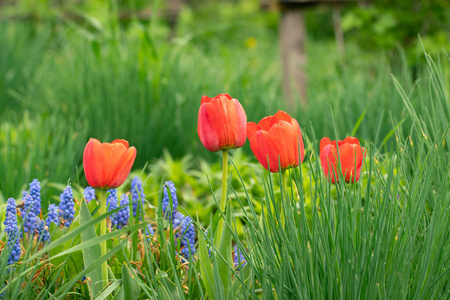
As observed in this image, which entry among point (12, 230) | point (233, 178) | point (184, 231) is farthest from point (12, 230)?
point (233, 178)

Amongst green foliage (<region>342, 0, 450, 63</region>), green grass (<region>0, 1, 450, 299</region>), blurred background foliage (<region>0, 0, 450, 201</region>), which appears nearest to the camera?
green grass (<region>0, 1, 450, 299</region>)

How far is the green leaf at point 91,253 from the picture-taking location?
3.02 ft

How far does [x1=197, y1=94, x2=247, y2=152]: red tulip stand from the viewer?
94 cm

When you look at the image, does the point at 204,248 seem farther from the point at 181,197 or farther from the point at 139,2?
the point at 139,2

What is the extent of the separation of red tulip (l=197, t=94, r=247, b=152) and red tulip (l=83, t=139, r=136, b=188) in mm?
146

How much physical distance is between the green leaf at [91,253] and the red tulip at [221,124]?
26 centimetres

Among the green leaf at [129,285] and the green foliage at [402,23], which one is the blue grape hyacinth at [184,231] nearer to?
the green leaf at [129,285]

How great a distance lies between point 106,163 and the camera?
89cm

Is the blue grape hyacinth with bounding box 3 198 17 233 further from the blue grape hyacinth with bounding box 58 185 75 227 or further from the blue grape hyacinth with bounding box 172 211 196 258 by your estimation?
the blue grape hyacinth with bounding box 172 211 196 258

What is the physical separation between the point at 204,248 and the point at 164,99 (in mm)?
1726

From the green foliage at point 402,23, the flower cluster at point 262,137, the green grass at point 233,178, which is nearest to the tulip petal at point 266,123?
the flower cluster at point 262,137

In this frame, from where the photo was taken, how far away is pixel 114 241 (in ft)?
3.68

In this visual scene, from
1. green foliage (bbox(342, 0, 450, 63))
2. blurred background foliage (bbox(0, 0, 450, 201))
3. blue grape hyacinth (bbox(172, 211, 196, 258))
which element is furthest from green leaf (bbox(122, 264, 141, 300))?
green foliage (bbox(342, 0, 450, 63))

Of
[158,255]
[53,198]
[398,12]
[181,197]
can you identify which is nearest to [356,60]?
[398,12]
